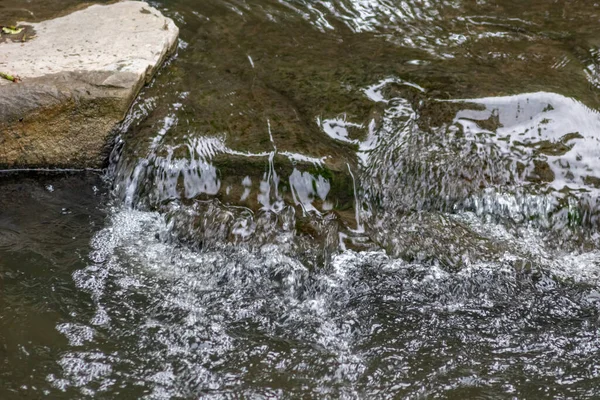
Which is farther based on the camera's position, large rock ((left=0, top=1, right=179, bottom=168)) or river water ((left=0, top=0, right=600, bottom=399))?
large rock ((left=0, top=1, right=179, bottom=168))

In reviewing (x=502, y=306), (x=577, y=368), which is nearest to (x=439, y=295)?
(x=502, y=306)

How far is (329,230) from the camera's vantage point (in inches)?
162

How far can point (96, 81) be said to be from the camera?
471 cm

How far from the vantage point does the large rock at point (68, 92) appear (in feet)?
15.1

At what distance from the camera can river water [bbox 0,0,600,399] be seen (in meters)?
3.19

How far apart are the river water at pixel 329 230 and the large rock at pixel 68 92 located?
0.51ft

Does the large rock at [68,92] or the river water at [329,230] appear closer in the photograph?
the river water at [329,230]

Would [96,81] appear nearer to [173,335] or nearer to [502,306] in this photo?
[173,335]

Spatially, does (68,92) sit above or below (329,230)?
above

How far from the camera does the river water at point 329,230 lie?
10.5 ft

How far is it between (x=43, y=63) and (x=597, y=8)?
4.90 metres

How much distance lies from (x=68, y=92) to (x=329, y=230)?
2178mm

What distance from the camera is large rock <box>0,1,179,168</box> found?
4602 mm

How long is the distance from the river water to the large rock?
16cm
